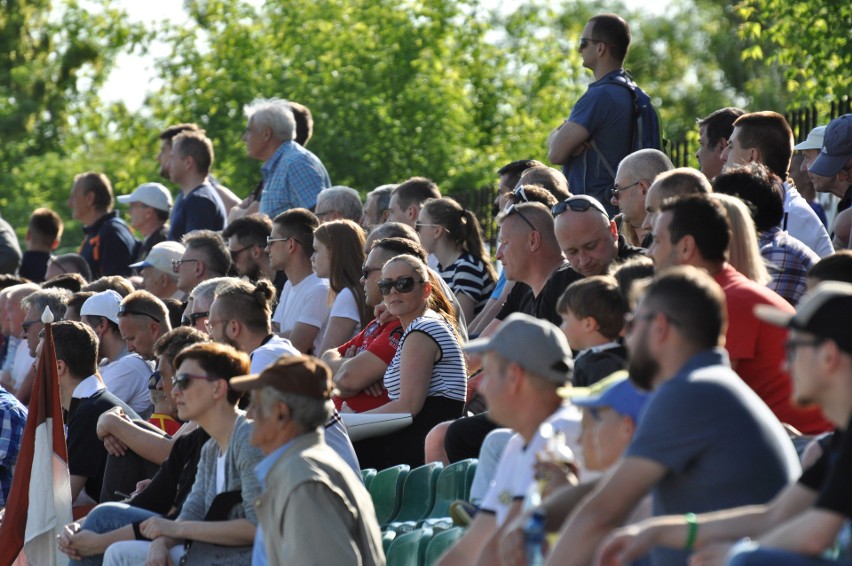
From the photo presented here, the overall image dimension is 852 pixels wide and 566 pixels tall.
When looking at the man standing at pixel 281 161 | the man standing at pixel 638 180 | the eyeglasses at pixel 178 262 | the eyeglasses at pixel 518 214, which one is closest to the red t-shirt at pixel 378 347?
the eyeglasses at pixel 518 214

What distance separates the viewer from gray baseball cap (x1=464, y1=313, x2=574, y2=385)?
16.5ft

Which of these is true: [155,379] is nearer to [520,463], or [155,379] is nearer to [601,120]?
[601,120]

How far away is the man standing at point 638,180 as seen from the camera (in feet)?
27.3

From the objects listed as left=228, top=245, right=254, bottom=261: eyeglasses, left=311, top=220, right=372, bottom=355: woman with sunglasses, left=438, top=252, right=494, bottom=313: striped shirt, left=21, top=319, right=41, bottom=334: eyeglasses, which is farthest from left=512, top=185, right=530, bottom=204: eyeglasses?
left=21, top=319, right=41, bottom=334: eyeglasses

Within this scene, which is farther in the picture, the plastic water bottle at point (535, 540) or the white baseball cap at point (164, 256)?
the white baseball cap at point (164, 256)

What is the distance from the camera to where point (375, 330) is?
28.1ft

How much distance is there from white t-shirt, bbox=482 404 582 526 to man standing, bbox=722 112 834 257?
11.6ft

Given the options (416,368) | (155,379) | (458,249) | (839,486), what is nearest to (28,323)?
(155,379)

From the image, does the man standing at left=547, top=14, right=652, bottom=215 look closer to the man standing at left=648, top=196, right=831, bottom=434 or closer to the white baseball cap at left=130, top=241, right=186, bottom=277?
the white baseball cap at left=130, top=241, right=186, bottom=277

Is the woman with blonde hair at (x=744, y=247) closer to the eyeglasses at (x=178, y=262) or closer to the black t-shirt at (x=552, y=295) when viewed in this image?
the black t-shirt at (x=552, y=295)

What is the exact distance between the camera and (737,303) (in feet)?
19.1

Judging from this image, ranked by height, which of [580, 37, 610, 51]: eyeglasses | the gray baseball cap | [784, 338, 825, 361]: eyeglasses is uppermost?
[580, 37, 610, 51]: eyeglasses

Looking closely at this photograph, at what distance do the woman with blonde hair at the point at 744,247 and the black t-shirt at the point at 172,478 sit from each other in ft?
8.72

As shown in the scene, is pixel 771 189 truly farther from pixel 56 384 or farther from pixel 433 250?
pixel 56 384
